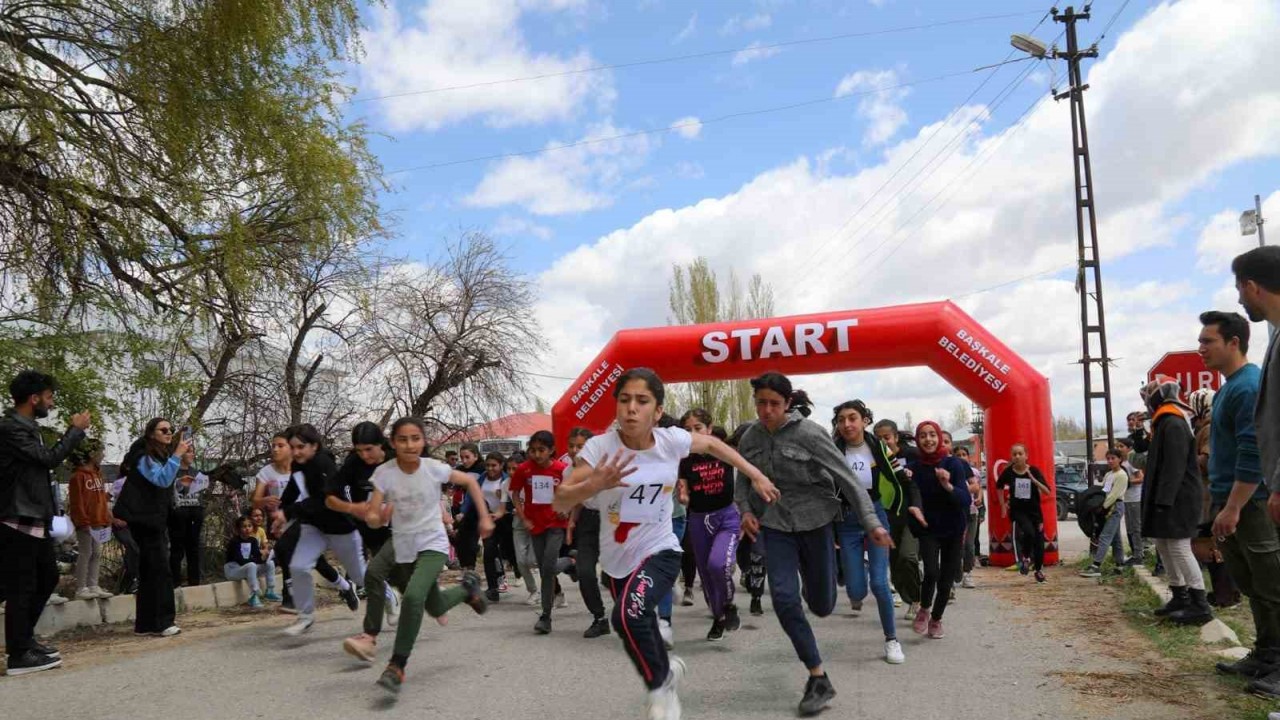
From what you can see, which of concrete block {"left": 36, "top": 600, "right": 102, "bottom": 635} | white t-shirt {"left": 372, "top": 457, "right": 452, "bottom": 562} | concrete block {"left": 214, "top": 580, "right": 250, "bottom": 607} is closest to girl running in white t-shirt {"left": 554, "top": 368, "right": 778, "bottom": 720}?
white t-shirt {"left": 372, "top": 457, "right": 452, "bottom": 562}

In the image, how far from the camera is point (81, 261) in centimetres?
952

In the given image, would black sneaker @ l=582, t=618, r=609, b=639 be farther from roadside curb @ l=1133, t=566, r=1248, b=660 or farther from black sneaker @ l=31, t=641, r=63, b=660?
roadside curb @ l=1133, t=566, r=1248, b=660

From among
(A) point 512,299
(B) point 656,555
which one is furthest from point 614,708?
(A) point 512,299

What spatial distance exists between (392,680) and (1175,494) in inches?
216

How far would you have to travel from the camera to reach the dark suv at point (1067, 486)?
79.0 ft

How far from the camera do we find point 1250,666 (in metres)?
5.69

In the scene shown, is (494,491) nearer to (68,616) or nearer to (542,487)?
(542,487)

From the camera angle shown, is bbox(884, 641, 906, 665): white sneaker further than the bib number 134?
Yes

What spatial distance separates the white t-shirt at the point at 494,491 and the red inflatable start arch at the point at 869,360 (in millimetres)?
2967

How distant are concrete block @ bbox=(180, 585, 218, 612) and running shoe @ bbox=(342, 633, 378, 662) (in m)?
4.57

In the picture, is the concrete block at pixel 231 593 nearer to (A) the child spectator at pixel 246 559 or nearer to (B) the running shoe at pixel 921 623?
(A) the child spectator at pixel 246 559

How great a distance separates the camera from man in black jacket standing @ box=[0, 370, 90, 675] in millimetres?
6785

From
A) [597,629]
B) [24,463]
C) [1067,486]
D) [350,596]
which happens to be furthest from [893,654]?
[1067,486]

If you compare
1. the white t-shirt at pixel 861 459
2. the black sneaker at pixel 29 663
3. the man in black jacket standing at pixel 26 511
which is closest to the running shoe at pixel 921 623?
the white t-shirt at pixel 861 459
